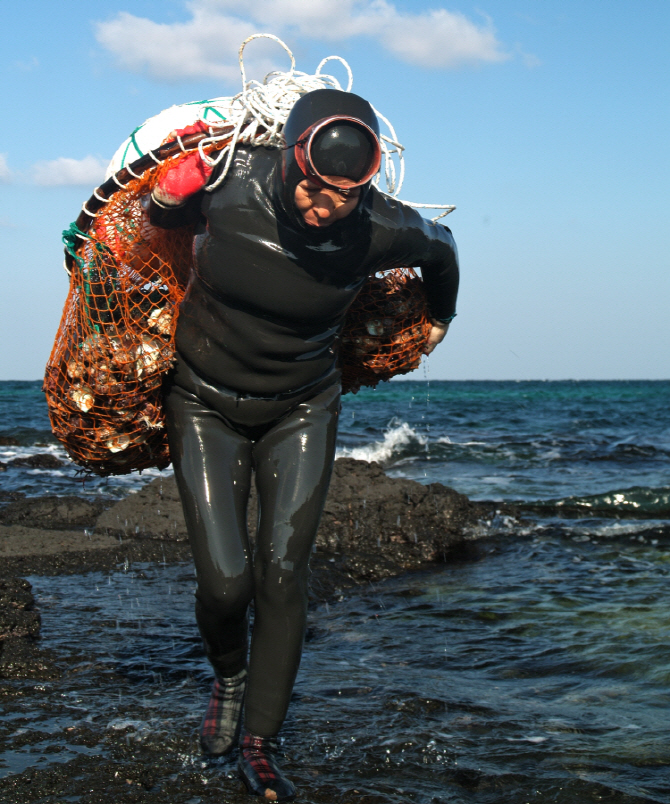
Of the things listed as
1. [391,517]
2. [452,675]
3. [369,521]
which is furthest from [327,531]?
[452,675]

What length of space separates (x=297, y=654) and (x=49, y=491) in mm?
10304

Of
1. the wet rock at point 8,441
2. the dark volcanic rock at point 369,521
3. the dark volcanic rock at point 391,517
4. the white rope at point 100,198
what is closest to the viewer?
the white rope at point 100,198

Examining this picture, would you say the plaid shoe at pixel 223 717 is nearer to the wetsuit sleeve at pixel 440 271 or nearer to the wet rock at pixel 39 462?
the wetsuit sleeve at pixel 440 271

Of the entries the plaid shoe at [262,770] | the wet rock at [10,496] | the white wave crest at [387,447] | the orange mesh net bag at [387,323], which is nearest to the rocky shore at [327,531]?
the wet rock at [10,496]

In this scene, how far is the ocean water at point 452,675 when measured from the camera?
11.5 ft

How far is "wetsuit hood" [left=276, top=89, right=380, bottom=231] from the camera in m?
2.89

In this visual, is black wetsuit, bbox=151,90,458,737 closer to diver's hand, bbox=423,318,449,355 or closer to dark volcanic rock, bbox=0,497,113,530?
diver's hand, bbox=423,318,449,355

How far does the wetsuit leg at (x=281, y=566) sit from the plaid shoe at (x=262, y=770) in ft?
0.17

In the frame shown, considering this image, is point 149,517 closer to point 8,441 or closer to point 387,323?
point 387,323

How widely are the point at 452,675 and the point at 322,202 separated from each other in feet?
9.76

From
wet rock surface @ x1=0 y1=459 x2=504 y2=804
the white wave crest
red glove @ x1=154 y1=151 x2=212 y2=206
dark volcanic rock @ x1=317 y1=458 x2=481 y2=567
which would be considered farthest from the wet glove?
the white wave crest

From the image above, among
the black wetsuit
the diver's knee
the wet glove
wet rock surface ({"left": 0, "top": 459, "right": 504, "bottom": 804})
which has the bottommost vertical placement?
wet rock surface ({"left": 0, "top": 459, "right": 504, "bottom": 804})

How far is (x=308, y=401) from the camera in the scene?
3.53 m

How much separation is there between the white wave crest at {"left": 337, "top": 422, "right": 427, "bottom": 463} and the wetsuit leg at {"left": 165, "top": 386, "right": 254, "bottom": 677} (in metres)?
12.9
